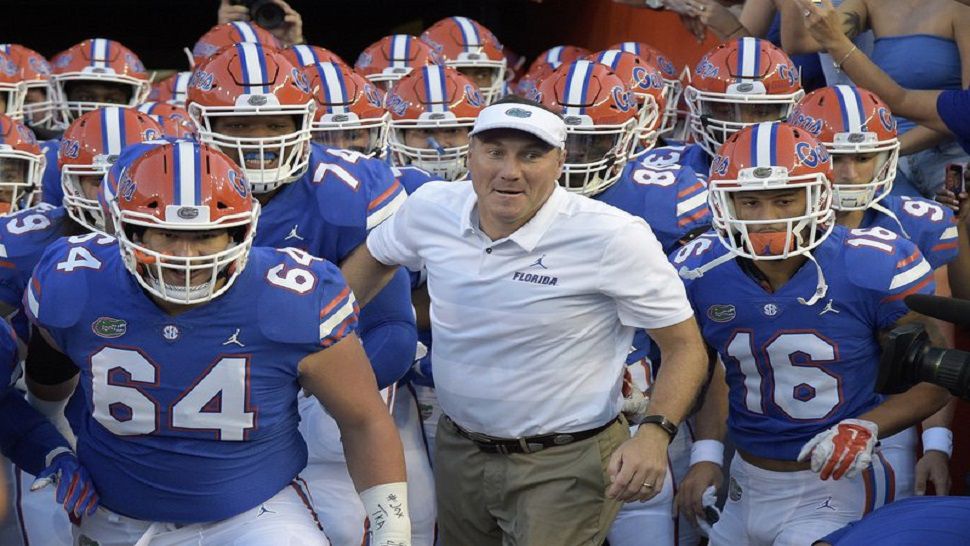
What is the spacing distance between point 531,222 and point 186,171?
0.80 meters

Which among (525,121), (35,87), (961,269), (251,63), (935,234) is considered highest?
(525,121)

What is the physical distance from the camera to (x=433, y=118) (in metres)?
5.36

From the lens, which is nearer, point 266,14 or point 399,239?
point 399,239

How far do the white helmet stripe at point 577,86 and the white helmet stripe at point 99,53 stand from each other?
2.29 m

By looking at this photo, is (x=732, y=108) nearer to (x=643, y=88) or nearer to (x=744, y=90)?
(x=744, y=90)

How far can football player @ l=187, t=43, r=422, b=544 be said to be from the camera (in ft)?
13.4

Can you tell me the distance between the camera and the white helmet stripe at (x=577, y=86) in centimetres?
484

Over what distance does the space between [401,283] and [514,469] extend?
89 centimetres

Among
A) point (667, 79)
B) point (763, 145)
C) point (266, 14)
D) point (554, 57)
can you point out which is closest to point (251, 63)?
point (763, 145)

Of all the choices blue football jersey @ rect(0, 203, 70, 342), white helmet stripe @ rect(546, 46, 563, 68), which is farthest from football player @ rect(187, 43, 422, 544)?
white helmet stripe @ rect(546, 46, 563, 68)

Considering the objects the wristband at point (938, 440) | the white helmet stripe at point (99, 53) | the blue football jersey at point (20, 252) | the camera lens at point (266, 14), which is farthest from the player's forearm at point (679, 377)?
the camera lens at point (266, 14)

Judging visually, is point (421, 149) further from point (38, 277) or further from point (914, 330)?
point (914, 330)

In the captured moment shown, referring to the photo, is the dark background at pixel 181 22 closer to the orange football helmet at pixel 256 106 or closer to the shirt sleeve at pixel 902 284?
the orange football helmet at pixel 256 106

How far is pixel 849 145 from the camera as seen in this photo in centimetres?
452
